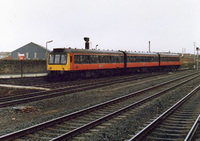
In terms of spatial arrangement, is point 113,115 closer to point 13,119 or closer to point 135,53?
point 13,119

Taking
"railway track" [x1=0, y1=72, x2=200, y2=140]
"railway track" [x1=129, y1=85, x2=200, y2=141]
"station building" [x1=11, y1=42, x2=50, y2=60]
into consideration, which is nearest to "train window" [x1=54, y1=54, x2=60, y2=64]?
"railway track" [x1=0, y1=72, x2=200, y2=140]

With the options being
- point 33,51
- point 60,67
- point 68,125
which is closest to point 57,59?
point 60,67

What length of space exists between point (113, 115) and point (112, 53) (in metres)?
19.8

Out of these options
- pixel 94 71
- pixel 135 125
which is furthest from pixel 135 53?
pixel 135 125

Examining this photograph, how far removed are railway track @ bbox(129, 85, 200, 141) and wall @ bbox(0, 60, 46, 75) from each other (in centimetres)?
2321

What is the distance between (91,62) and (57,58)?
148 inches

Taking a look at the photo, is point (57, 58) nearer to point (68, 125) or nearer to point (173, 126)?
point (68, 125)

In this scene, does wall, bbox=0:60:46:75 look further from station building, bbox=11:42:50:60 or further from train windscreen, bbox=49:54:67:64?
station building, bbox=11:42:50:60

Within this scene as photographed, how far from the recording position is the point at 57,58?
22.1m

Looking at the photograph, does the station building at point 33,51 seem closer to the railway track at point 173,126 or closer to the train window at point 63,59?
the train window at point 63,59

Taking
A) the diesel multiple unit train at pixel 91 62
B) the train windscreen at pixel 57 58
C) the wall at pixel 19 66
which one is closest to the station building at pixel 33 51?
the wall at pixel 19 66

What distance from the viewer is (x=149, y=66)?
121 feet

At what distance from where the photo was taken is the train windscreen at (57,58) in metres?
21.6

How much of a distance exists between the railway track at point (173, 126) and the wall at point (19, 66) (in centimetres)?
2321
